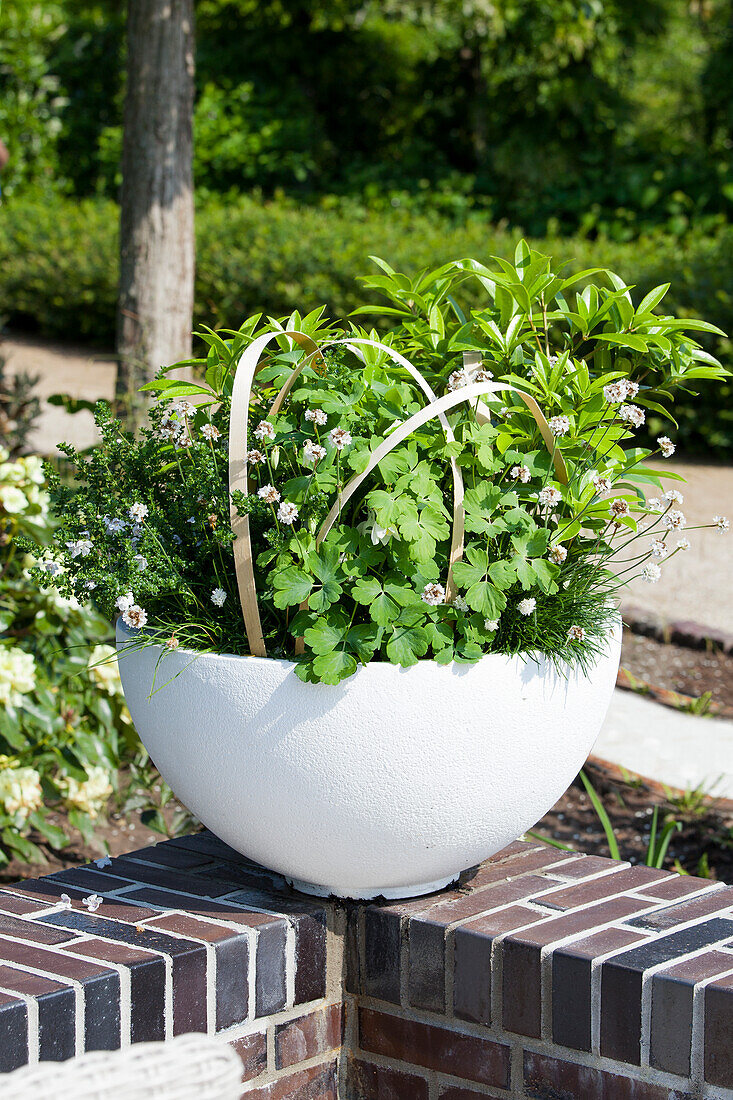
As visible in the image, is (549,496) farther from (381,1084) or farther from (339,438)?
(381,1084)

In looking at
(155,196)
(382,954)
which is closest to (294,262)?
(155,196)

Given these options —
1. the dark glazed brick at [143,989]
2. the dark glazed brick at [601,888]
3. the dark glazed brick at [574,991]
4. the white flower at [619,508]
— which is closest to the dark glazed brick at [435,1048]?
the dark glazed brick at [574,991]

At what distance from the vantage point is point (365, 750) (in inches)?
54.1

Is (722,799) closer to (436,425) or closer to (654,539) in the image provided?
(654,539)

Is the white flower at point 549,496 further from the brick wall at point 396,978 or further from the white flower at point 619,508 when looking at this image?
the brick wall at point 396,978

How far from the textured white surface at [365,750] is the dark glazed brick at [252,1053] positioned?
0.23 metres

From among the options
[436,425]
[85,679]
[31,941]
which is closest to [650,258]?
[85,679]

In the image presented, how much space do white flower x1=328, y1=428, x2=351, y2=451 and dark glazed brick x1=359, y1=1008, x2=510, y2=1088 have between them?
83cm

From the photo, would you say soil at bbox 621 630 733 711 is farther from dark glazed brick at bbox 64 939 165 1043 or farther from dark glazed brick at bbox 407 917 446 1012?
dark glazed brick at bbox 64 939 165 1043

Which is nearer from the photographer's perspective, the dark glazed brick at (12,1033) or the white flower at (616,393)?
the dark glazed brick at (12,1033)

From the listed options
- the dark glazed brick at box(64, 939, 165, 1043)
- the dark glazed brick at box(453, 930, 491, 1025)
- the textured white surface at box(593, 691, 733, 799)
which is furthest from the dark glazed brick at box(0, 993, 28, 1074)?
the textured white surface at box(593, 691, 733, 799)

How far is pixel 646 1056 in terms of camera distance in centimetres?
134

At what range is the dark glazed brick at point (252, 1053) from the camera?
4.79ft

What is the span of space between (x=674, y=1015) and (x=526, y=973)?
0.64 feet
